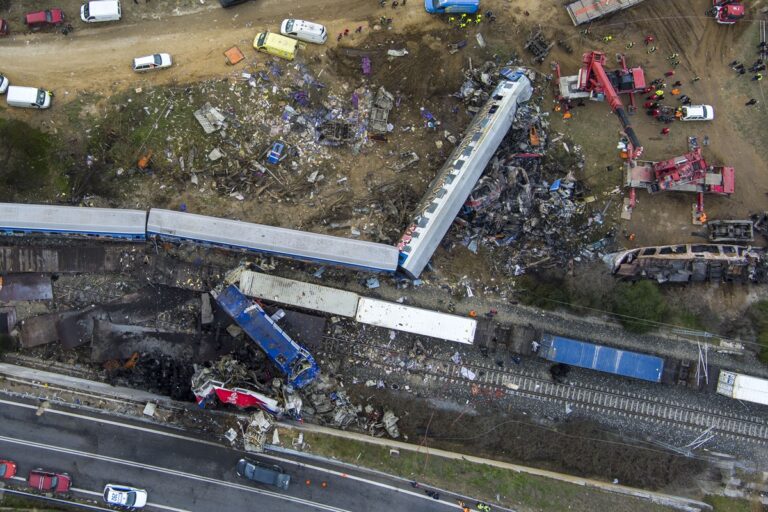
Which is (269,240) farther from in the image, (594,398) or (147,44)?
(594,398)

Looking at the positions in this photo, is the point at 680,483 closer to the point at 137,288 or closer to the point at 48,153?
the point at 137,288

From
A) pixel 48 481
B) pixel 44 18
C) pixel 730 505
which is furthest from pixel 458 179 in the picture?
pixel 48 481

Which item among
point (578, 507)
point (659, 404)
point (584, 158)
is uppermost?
point (584, 158)

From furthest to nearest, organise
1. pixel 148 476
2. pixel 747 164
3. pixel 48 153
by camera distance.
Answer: pixel 747 164 → pixel 48 153 → pixel 148 476

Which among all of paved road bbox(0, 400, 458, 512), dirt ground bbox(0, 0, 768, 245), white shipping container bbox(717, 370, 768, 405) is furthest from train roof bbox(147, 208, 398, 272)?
white shipping container bbox(717, 370, 768, 405)

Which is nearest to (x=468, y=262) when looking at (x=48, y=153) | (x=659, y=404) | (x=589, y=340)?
(x=589, y=340)

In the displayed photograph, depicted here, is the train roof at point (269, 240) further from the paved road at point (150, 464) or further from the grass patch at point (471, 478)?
the paved road at point (150, 464)

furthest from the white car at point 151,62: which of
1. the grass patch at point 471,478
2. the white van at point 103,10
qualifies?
the grass patch at point 471,478
